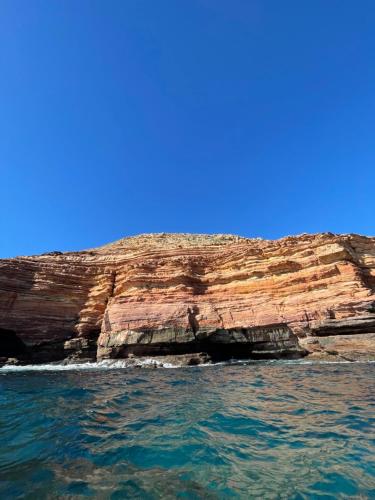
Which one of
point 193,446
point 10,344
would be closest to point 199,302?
point 10,344

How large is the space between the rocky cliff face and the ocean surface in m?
14.9

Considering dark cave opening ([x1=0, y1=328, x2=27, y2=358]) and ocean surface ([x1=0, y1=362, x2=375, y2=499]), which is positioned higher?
dark cave opening ([x1=0, y1=328, x2=27, y2=358])

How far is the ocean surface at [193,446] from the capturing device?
441 centimetres

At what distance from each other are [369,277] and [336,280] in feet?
13.0

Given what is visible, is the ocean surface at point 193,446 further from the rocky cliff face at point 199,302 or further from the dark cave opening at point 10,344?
the dark cave opening at point 10,344

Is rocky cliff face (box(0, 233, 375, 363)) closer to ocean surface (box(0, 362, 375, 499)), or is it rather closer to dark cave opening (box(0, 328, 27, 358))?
dark cave opening (box(0, 328, 27, 358))

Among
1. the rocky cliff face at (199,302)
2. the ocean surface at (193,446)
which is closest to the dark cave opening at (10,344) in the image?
the rocky cliff face at (199,302)

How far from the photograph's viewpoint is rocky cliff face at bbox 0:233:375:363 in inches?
1014

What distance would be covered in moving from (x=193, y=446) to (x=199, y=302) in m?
24.2

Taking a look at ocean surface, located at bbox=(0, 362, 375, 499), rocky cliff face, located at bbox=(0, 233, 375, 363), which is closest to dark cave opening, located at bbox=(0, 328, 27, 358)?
rocky cliff face, located at bbox=(0, 233, 375, 363)

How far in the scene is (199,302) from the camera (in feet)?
98.8

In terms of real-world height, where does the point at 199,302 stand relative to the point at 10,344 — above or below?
above

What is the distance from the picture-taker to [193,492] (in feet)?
14.1

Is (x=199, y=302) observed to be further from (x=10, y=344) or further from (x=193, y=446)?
(x=193, y=446)
